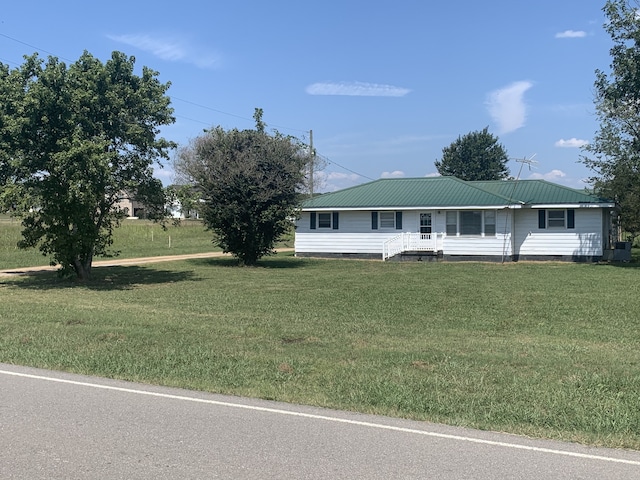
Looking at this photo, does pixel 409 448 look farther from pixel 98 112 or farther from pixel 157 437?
pixel 98 112

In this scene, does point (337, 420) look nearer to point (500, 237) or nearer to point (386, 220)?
point (500, 237)

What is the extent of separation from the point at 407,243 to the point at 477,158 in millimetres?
49588

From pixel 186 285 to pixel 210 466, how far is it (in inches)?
572

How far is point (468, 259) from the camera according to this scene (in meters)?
29.5

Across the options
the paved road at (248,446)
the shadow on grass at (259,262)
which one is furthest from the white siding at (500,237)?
the paved road at (248,446)

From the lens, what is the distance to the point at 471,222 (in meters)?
29.7

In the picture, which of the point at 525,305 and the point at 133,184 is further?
the point at 133,184

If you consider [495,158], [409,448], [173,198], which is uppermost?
[495,158]

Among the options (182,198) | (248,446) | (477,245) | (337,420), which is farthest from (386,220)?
(248,446)

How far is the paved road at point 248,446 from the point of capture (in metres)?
4.32

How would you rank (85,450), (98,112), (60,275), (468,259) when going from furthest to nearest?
(468,259), (60,275), (98,112), (85,450)

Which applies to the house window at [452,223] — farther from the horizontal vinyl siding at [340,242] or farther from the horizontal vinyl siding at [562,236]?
the horizontal vinyl siding at [562,236]

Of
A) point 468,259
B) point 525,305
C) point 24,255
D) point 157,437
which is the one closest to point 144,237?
point 24,255

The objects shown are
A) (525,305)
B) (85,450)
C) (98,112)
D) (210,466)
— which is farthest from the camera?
(98,112)
